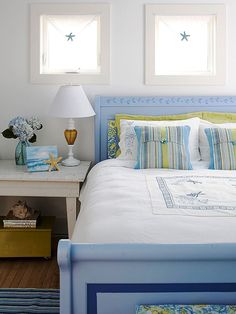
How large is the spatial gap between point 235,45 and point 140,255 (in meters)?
2.60

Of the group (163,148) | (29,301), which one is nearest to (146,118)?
(163,148)

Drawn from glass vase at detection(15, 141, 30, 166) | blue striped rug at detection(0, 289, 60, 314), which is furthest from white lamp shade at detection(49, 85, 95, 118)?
blue striped rug at detection(0, 289, 60, 314)

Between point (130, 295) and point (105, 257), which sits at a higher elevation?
point (105, 257)

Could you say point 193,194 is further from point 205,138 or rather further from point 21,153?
point 21,153

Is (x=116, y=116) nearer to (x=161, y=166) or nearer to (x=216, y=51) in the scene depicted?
(x=161, y=166)

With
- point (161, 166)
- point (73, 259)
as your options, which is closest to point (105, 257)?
point (73, 259)

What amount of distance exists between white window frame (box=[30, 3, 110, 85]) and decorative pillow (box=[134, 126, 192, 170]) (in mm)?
728

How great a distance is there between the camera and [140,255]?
152 centimetres

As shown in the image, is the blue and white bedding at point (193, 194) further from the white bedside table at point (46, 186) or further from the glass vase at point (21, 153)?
the glass vase at point (21, 153)

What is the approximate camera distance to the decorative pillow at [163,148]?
10.3 ft

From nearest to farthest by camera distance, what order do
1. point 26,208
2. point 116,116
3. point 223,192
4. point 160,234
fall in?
point 160,234, point 223,192, point 26,208, point 116,116

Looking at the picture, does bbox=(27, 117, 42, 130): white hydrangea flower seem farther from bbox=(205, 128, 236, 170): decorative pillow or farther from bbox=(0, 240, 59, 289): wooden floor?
bbox=(205, 128, 236, 170): decorative pillow

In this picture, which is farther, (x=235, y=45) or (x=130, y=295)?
(x=235, y=45)

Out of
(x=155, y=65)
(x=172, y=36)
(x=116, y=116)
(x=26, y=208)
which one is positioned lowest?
(x=26, y=208)
